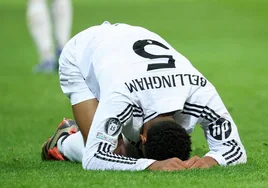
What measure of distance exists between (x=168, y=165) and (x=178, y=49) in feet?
38.2

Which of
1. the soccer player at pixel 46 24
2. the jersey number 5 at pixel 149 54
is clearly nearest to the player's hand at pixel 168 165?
the jersey number 5 at pixel 149 54

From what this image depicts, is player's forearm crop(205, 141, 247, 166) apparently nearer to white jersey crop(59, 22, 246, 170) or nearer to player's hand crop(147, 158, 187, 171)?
white jersey crop(59, 22, 246, 170)

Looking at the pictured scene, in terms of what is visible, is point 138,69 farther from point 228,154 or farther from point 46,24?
point 46,24

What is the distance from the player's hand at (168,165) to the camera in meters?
6.29

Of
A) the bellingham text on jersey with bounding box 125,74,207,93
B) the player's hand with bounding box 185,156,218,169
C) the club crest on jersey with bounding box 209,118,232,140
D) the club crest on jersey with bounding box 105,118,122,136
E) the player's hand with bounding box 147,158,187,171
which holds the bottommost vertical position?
the player's hand with bounding box 185,156,218,169

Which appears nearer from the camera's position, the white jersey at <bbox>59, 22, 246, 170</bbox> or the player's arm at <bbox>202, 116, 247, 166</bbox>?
the white jersey at <bbox>59, 22, 246, 170</bbox>

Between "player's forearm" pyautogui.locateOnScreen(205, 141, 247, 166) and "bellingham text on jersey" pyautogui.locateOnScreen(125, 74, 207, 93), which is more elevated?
"bellingham text on jersey" pyautogui.locateOnScreen(125, 74, 207, 93)

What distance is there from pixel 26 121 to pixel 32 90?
2791 mm

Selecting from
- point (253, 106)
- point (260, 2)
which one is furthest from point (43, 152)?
point (260, 2)

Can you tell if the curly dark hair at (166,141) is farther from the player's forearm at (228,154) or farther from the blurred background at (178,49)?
the blurred background at (178,49)

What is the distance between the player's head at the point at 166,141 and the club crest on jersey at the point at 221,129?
12.7 inches

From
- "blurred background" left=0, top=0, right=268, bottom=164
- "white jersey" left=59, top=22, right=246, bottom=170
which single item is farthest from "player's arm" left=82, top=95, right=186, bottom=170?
"blurred background" left=0, top=0, right=268, bottom=164

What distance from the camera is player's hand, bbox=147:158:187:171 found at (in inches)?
247

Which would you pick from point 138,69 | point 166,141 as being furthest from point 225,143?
point 138,69
